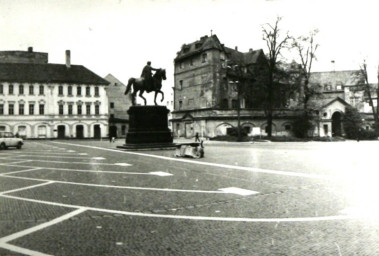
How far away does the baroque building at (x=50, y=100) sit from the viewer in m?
72.1

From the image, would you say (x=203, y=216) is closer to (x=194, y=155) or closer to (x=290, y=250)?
(x=290, y=250)

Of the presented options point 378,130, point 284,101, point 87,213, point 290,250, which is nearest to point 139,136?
point 87,213

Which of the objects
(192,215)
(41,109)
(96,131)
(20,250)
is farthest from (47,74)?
(20,250)

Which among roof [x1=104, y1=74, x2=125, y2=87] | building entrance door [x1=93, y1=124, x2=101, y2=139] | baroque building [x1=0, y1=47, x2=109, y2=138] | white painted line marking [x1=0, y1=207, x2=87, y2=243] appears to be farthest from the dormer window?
white painted line marking [x1=0, y1=207, x2=87, y2=243]

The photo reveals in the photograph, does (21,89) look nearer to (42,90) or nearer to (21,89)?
(21,89)

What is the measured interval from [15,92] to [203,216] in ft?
244

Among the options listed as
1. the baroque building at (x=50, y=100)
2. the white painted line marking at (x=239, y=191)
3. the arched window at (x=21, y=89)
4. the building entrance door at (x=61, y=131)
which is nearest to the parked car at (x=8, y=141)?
the white painted line marking at (x=239, y=191)

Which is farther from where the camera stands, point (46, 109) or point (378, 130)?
point (46, 109)

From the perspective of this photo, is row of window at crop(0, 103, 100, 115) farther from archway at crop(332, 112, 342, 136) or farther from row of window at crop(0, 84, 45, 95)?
archway at crop(332, 112, 342, 136)

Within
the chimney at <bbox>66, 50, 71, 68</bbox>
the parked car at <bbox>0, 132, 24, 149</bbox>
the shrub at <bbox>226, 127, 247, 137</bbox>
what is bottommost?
the parked car at <bbox>0, 132, 24, 149</bbox>

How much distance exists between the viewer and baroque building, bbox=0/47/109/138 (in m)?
72.1

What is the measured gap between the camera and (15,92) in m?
72.4

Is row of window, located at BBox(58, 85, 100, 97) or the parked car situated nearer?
the parked car

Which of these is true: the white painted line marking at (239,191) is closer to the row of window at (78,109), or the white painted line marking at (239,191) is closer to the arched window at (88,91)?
the row of window at (78,109)
